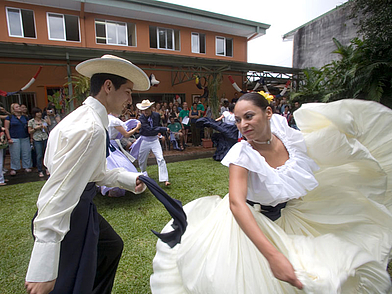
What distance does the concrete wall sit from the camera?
47.9ft

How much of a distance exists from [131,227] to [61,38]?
1278 centimetres

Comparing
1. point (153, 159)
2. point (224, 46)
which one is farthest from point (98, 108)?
point (224, 46)

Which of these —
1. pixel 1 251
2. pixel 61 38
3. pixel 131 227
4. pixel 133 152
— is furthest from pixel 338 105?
pixel 61 38

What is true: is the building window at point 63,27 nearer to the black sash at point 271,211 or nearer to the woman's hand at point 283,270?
the black sash at point 271,211

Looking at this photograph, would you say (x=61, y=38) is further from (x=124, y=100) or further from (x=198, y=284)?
(x=198, y=284)

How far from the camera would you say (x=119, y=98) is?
5.78 ft

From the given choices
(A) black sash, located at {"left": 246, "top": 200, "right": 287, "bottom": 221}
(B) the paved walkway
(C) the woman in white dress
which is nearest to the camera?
(C) the woman in white dress

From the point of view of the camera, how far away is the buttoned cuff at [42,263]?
1.16 meters

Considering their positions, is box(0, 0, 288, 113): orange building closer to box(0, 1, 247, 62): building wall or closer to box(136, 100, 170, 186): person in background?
box(0, 1, 247, 62): building wall

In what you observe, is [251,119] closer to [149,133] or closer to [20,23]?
[149,133]

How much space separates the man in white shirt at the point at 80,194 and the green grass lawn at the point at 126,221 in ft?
2.91

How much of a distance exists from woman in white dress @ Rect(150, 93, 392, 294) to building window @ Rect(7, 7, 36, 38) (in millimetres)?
14408

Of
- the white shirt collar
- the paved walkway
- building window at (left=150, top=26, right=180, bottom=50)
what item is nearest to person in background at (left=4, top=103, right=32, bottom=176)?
the paved walkway

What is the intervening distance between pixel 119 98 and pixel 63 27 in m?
13.8
